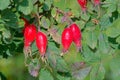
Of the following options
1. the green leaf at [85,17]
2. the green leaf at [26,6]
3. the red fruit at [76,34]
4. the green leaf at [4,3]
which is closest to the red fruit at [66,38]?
the red fruit at [76,34]

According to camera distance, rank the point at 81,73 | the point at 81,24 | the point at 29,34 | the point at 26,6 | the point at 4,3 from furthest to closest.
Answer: the point at 81,73 → the point at 81,24 → the point at 29,34 → the point at 26,6 → the point at 4,3

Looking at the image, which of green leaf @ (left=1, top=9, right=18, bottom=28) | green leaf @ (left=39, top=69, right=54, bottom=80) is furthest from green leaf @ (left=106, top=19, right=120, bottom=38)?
green leaf @ (left=1, top=9, right=18, bottom=28)

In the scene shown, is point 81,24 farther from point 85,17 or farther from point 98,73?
point 98,73

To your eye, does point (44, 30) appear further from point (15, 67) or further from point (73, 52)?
point (15, 67)

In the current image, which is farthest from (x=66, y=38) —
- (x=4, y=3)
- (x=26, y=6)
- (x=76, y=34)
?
(x=4, y=3)

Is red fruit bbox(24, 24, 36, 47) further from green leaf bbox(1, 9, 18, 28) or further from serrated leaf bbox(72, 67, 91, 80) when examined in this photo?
serrated leaf bbox(72, 67, 91, 80)

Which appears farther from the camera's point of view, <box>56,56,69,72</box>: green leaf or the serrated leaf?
the serrated leaf
